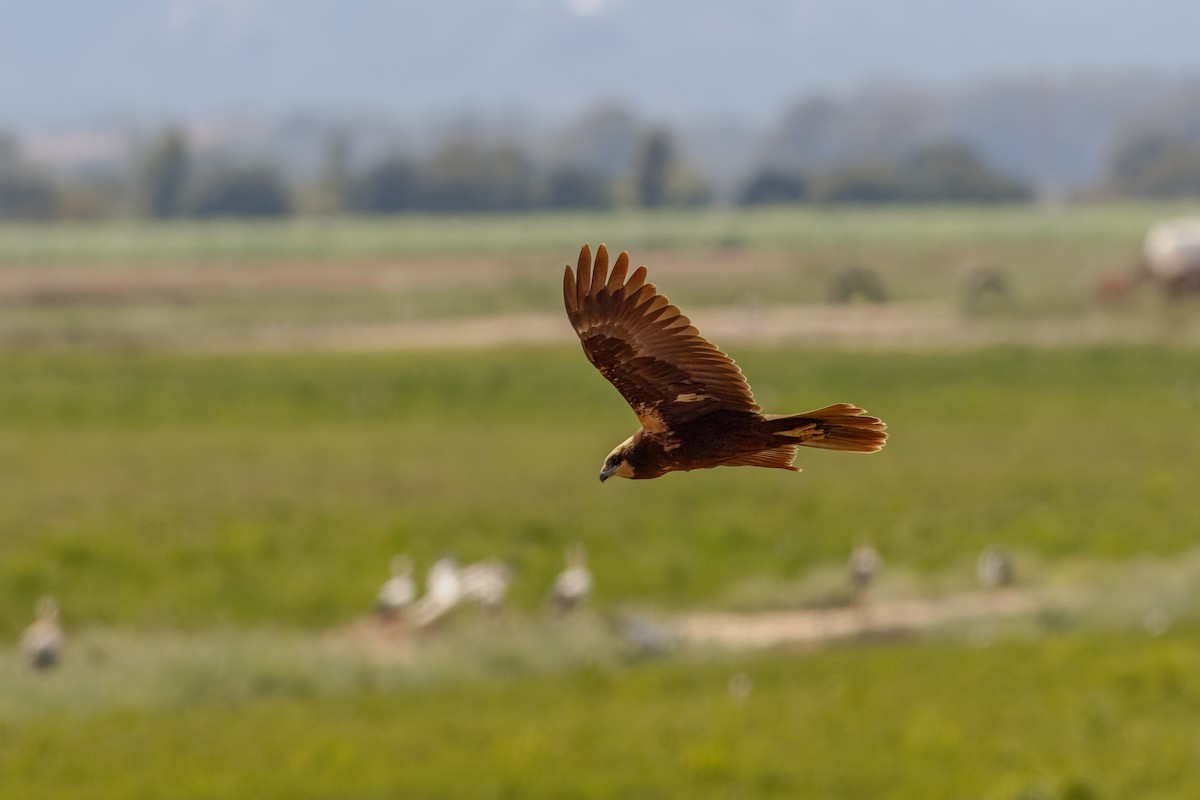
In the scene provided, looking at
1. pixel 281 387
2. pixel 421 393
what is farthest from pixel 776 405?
pixel 281 387

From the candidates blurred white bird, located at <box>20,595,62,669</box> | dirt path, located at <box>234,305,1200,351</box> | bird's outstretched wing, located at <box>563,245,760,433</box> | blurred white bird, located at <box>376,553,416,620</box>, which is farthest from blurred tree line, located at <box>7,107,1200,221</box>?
bird's outstretched wing, located at <box>563,245,760,433</box>

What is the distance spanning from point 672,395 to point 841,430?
353 millimetres

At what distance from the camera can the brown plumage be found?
3.66 m

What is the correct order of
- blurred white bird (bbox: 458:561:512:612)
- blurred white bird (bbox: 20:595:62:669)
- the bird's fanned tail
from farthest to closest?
blurred white bird (bbox: 458:561:512:612), blurred white bird (bbox: 20:595:62:669), the bird's fanned tail

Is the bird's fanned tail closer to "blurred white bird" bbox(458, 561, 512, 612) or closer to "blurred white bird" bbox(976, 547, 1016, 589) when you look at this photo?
"blurred white bird" bbox(458, 561, 512, 612)

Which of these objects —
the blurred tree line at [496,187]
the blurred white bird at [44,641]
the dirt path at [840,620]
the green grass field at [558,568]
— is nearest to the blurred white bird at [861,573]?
the dirt path at [840,620]

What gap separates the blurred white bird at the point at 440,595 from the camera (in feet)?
72.0

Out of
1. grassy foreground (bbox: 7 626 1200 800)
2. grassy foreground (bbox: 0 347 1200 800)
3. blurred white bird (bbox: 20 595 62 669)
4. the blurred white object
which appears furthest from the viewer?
the blurred white object

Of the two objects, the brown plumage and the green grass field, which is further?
the green grass field

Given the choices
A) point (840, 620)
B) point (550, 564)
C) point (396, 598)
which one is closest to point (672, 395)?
point (396, 598)

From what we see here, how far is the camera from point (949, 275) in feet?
228

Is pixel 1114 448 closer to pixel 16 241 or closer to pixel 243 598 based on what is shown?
pixel 243 598

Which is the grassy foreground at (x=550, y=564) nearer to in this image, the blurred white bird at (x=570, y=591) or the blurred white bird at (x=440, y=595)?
the blurred white bird at (x=570, y=591)

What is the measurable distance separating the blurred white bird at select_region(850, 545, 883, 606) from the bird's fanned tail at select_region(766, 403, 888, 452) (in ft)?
62.2
